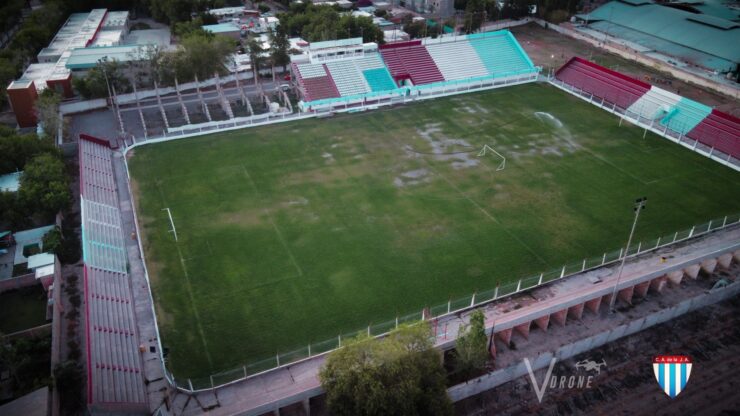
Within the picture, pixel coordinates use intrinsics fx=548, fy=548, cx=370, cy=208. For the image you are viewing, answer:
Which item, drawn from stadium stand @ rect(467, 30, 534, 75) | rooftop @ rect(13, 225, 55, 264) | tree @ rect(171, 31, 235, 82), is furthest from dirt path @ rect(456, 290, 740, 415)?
tree @ rect(171, 31, 235, 82)

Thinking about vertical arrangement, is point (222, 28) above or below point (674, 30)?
above

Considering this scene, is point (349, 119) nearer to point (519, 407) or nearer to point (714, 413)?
point (519, 407)

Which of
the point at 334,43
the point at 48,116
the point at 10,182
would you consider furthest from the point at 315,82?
the point at 10,182

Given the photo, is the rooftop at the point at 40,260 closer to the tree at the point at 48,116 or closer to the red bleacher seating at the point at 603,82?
the tree at the point at 48,116

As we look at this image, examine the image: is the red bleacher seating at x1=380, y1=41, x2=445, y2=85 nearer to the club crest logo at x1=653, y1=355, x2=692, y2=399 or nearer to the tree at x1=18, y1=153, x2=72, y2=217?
the tree at x1=18, y1=153, x2=72, y2=217

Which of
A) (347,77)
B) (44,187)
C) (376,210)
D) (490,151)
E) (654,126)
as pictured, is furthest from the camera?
(347,77)

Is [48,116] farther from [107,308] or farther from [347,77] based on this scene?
[347,77]

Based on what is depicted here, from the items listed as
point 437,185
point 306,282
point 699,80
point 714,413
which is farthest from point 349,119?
point 699,80
